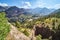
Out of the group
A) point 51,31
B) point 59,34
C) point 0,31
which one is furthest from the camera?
point 51,31

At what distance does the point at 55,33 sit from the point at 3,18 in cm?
13070

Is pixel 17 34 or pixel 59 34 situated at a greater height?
pixel 17 34

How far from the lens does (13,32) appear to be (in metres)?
27.0

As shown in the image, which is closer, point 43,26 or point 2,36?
point 2,36

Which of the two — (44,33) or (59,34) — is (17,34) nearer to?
(59,34)

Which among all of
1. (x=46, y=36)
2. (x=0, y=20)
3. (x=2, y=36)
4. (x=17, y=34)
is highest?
(x=0, y=20)

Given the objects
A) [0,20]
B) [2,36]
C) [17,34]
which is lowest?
[17,34]

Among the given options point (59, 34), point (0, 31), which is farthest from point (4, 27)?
point (59, 34)

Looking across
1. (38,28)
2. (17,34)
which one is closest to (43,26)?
(38,28)

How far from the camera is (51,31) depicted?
518 ft

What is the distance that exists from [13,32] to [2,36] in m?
5.68

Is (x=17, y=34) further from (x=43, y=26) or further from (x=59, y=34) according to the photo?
(x=43, y=26)

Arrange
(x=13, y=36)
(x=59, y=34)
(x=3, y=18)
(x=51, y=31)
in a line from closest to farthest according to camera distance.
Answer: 1. (x=3, y=18)
2. (x=13, y=36)
3. (x=59, y=34)
4. (x=51, y=31)

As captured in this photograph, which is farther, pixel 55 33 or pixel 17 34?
pixel 55 33
